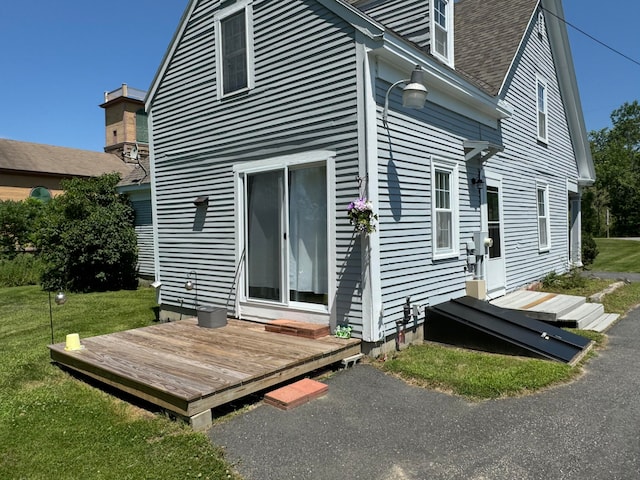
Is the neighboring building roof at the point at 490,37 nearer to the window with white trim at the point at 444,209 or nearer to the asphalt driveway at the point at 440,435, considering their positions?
the window with white trim at the point at 444,209

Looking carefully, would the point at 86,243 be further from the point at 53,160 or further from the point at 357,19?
the point at 53,160

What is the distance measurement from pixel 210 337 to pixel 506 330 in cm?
398

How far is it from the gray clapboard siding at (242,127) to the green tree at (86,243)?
211 inches

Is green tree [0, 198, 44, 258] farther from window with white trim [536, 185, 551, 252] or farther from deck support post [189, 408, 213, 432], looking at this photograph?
window with white trim [536, 185, 551, 252]

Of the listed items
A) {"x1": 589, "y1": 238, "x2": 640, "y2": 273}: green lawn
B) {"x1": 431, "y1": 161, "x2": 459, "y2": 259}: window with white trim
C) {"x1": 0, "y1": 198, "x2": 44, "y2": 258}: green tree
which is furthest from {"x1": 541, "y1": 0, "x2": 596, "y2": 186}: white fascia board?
{"x1": 0, "y1": 198, "x2": 44, "y2": 258}: green tree

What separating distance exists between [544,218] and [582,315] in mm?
4571

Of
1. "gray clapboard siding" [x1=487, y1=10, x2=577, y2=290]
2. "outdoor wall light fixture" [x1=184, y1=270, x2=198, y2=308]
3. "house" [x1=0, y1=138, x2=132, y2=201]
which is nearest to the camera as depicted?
"outdoor wall light fixture" [x1=184, y1=270, x2=198, y2=308]

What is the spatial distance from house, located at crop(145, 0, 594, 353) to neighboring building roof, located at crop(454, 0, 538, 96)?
0.06 meters

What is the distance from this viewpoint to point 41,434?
3.84m

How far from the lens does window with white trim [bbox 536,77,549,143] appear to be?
1100 cm

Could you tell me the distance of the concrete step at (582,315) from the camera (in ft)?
23.0

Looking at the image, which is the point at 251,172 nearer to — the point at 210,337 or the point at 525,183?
the point at 210,337

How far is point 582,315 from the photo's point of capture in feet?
23.8

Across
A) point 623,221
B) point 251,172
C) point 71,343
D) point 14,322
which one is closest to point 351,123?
point 251,172
